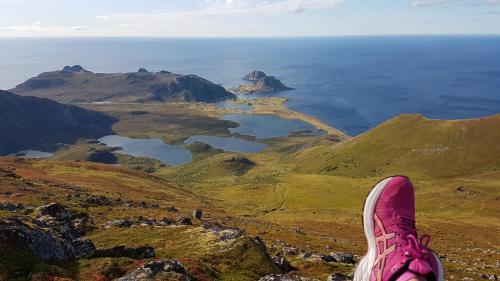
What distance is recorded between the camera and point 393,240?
10.7 m

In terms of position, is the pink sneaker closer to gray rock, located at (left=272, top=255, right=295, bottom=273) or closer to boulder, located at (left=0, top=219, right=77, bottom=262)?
boulder, located at (left=0, top=219, right=77, bottom=262)

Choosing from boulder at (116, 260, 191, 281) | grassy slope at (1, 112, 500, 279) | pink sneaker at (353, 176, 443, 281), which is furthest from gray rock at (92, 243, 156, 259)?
pink sneaker at (353, 176, 443, 281)

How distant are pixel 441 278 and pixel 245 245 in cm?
2376

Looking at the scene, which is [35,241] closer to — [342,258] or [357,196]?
[342,258]

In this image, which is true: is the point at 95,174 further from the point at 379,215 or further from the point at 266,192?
the point at 379,215

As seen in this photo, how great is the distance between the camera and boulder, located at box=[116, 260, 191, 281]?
771 inches

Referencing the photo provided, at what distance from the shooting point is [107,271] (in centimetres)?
2141

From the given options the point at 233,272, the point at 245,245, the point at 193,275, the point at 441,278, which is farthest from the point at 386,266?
the point at 245,245

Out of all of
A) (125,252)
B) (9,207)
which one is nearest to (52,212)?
(9,207)

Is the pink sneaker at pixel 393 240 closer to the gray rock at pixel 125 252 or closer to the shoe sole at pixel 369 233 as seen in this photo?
the shoe sole at pixel 369 233

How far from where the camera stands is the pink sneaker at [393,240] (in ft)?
30.7

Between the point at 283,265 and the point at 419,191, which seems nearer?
the point at 283,265

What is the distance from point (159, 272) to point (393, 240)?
42.7 ft

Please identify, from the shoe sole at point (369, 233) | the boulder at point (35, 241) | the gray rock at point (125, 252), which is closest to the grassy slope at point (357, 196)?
the gray rock at point (125, 252)
